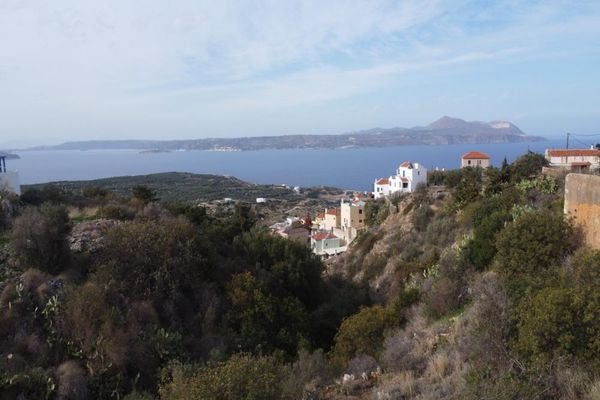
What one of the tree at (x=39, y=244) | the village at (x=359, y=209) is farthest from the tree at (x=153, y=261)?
the village at (x=359, y=209)

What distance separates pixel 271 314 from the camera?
11930mm

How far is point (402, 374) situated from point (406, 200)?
20074mm

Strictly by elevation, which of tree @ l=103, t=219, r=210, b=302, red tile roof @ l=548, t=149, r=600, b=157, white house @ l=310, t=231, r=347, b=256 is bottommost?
white house @ l=310, t=231, r=347, b=256

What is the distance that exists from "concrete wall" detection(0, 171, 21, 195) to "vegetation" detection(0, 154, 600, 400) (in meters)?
3.40

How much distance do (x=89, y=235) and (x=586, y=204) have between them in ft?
39.5

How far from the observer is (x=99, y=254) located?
12.1 metres

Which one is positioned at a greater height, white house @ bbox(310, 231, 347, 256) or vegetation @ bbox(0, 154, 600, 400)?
vegetation @ bbox(0, 154, 600, 400)

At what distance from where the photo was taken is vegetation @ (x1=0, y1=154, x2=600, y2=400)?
6.32 metres

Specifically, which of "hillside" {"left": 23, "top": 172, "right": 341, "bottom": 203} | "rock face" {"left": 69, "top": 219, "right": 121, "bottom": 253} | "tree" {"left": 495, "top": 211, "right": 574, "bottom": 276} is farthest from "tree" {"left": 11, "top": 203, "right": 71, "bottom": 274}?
"hillside" {"left": 23, "top": 172, "right": 341, "bottom": 203}

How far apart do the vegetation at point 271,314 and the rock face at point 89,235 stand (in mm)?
68

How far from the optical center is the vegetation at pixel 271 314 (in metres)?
6.32

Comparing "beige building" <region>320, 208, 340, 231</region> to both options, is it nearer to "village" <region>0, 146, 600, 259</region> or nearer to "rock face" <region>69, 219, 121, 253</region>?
"village" <region>0, 146, 600, 259</region>

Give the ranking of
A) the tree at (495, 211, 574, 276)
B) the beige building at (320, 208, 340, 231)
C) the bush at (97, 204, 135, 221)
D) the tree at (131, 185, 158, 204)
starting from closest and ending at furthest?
the tree at (495, 211, 574, 276) < the bush at (97, 204, 135, 221) < the tree at (131, 185, 158, 204) < the beige building at (320, 208, 340, 231)

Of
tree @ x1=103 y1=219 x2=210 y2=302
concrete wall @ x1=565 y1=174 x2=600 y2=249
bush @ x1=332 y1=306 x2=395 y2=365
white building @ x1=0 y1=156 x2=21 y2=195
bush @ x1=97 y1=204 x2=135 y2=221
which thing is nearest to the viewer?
concrete wall @ x1=565 y1=174 x2=600 y2=249
